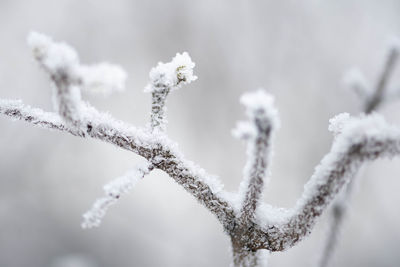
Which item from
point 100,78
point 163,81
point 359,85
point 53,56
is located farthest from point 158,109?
point 359,85

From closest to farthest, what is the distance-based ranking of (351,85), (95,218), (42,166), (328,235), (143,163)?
(95,218), (143,163), (328,235), (351,85), (42,166)

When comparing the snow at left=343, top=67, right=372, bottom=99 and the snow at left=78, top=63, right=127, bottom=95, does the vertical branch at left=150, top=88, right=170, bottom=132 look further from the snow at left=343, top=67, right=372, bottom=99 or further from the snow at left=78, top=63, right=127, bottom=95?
the snow at left=343, top=67, right=372, bottom=99

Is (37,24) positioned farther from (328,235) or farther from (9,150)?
(328,235)

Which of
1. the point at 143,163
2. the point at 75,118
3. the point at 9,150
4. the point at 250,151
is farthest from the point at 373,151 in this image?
the point at 9,150

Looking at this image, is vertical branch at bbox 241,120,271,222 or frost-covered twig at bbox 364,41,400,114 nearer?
vertical branch at bbox 241,120,271,222

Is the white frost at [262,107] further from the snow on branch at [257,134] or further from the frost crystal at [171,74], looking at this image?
the frost crystal at [171,74]

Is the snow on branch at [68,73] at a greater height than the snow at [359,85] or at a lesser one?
lesser

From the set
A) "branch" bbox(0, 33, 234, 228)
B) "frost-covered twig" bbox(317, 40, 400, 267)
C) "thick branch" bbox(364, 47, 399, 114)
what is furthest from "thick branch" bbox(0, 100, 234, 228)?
"thick branch" bbox(364, 47, 399, 114)

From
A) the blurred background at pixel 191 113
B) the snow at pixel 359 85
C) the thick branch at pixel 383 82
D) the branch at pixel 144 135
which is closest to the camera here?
the branch at pixel 144 135

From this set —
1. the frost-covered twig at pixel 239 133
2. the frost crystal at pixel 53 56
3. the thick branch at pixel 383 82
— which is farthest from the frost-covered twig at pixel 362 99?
the frost crystal at pixel 53 56
